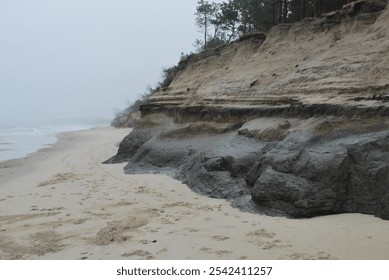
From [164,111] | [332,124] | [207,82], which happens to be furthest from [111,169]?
[332,124]

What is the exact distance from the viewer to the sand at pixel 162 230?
443 cm

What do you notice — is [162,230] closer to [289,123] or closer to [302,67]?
[289,123]

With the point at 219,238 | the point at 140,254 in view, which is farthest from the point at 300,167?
the point at 140,254

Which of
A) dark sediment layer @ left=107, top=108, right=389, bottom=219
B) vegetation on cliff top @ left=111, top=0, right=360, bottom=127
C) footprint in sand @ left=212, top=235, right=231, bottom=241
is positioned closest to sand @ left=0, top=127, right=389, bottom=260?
footprint in sand @ left=212, top=235, right=231, bottom=241

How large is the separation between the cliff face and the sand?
0.51 meters

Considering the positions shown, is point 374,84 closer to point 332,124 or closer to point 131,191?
point 332,124

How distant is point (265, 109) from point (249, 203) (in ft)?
10.4

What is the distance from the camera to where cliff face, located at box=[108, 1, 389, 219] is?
5.88 m

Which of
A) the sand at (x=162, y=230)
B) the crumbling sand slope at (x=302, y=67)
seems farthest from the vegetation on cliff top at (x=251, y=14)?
the sand at (x=162, y=230)

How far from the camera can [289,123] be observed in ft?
26.2

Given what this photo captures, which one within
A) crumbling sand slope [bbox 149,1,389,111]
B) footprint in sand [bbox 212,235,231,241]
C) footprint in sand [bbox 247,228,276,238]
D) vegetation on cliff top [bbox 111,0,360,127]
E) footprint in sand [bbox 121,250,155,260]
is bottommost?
footprint in sand [bbox 121,250,155,260]

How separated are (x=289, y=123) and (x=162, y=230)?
3.97 m

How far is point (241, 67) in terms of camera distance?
13.0 metres

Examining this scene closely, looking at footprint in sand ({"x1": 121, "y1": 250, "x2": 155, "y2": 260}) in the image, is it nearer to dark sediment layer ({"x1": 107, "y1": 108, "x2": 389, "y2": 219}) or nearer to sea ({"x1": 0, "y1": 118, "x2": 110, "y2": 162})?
dark sediment layer ({"x1": 107, "y1": 108, "x2": 389, "y2": 219})
